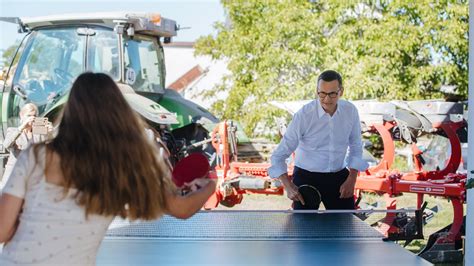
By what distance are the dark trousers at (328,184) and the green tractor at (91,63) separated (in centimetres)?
466

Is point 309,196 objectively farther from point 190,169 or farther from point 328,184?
point 190,169

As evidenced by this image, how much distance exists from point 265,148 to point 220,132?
4820 mm

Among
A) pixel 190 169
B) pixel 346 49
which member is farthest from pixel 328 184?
pixel 346 49

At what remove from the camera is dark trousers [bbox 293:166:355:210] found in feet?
18.2

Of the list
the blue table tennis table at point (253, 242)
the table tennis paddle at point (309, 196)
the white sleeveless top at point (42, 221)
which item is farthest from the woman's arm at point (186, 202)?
the table tennis paddle at point (309, 196)

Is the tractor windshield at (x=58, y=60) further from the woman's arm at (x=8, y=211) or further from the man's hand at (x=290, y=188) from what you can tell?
the woman's arm at (x=8, y=211)

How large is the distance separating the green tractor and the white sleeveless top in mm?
7470

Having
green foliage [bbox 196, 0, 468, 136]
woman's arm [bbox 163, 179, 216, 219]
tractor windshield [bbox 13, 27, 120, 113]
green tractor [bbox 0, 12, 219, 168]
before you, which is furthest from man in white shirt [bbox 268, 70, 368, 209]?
green foliage [bbox 196, 0, 468, 136]

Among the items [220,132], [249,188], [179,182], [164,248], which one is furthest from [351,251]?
[220,132]

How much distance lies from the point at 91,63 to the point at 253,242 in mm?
6444

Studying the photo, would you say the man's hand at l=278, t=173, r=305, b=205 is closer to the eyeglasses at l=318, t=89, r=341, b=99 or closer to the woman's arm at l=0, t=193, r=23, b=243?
the eyeglasses at l=318, t=89, r=341, b=99

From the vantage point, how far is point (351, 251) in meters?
3.99

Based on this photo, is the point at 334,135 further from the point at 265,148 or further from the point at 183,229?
the point at 265,148

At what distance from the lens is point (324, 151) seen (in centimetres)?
554
